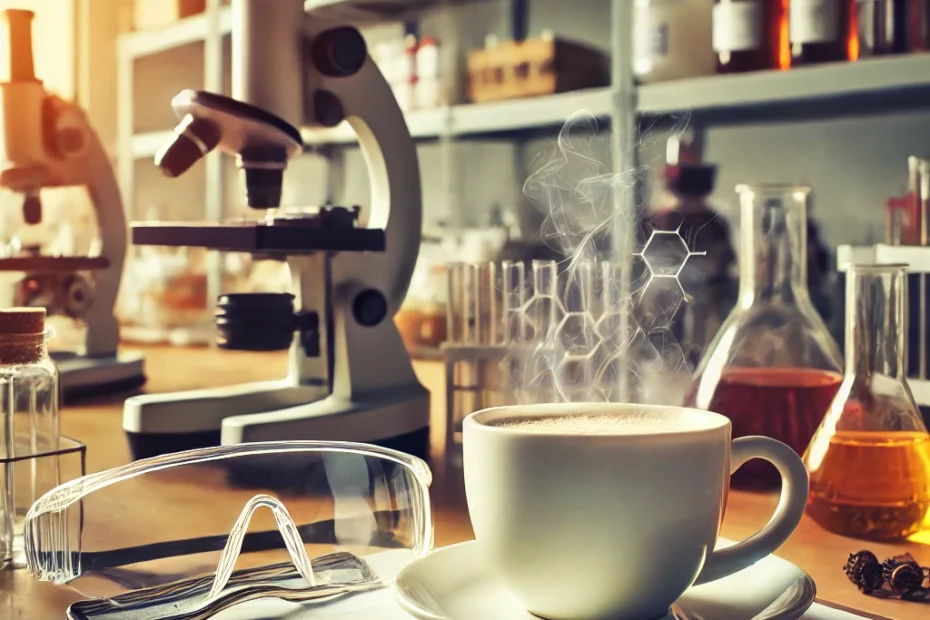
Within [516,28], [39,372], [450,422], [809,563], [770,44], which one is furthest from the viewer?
[516,28]

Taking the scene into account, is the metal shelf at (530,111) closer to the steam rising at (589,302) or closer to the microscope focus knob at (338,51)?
the microscope focus knob at (338,51)

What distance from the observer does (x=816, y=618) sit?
426mm

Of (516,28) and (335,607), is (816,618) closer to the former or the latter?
(335,607)

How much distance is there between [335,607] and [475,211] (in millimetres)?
1877

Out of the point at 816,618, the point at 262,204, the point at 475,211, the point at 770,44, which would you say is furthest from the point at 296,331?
the point at 475,211

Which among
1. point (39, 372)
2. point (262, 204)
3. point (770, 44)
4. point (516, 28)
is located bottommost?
point (39, 372)

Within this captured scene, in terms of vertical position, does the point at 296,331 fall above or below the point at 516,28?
below

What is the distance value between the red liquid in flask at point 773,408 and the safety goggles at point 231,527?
29cm

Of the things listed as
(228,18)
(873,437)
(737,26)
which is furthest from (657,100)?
(228,18)

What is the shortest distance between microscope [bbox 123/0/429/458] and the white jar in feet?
1.71

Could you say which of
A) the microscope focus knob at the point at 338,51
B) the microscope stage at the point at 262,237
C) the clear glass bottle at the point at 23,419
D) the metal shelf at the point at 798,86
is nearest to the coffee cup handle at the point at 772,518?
the clear glass bottle at the point at 23,419

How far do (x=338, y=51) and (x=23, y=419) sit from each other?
0.47m

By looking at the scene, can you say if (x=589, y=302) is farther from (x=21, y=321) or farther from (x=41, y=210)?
(x=41, y=210)

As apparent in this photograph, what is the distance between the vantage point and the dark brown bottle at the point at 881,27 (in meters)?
1.20
